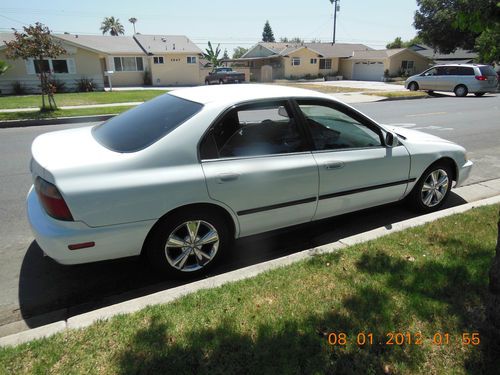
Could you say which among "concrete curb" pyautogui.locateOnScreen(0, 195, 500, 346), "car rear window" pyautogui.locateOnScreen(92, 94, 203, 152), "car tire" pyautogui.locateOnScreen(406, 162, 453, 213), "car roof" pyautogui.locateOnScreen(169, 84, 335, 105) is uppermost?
"car roof" pyautogui.locateOnScreen(169, 84, 335, 105)

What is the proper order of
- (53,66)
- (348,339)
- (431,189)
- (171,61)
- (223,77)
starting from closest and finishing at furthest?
(348,339) → (431,189) → (53,66) → (223,77) → (171,61)

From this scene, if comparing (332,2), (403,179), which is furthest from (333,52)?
(403,179)

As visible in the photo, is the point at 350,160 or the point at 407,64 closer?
the point at 350,160

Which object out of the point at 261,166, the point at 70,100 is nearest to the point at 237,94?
the point at 261,166

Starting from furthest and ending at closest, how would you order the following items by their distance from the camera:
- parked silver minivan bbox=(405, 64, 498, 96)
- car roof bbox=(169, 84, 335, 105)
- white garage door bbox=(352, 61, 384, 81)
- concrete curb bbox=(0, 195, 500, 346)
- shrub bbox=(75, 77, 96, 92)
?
white garage door bbox=(352, 61, 384, 81) < shrub bbox=(75, 77, 96, 92) < parked silver minivan bbox=(405, 64, 498, 96) < car roof bbox=(169, 84, 335, 105) < concrete curb bbox=(0, 195, 500, 346)

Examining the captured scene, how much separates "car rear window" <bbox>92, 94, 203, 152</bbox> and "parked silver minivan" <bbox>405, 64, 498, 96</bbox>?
899 inches

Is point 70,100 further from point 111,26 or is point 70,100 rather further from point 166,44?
point 111,26

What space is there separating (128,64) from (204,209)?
3802cm

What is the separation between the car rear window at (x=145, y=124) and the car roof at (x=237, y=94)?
0.12 metres

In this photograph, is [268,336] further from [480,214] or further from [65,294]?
[480,214]

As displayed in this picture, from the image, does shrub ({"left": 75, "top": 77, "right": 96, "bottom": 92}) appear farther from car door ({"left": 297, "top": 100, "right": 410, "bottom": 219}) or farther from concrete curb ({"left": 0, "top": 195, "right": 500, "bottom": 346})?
concrete curb ({"left": 0, "top": 195, "right": 500, "bottom": 346})

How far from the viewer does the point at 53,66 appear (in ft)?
100

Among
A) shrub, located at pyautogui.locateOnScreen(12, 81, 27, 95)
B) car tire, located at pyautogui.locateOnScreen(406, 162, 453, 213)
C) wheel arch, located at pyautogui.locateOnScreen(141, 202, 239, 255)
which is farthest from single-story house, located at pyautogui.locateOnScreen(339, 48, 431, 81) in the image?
wheel arch, located at pyautogui.locateOnScreen(141, 202, 239, 255)

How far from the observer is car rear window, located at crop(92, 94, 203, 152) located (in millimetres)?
3396
